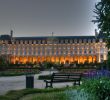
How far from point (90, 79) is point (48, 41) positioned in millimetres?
136215

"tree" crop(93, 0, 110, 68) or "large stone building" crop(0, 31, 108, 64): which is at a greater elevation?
"large stone building" crop(0, 31, 108, 64)

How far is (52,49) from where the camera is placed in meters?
Result: 146

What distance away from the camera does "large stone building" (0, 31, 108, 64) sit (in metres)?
143

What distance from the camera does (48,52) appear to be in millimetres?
146375

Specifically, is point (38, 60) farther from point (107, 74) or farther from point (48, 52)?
point (107, 74)

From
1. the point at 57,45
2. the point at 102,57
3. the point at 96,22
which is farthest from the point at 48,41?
the point at 96,22

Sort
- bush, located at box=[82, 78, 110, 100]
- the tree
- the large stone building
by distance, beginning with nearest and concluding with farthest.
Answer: bush, located at box=[82, 78, 110, 100], the tree, the large stone building

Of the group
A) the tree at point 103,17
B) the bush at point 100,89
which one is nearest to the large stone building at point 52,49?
the tree at point 103,17

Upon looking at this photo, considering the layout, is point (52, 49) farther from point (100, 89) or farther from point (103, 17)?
point (100, 89)

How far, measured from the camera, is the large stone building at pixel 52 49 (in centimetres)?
14300

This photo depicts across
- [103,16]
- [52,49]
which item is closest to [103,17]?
[103,16]

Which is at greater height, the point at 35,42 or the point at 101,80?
the point at 35,42

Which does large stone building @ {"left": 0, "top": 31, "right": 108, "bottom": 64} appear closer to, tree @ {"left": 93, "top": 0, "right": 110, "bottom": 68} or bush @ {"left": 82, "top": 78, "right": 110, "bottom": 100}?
tree @ {"left": 93, "top": 0, "right": 110, "bottom": 68}

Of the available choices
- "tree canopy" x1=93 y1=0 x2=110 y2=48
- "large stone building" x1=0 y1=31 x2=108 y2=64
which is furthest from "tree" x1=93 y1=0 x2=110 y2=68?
"large stone building" x1=0 y1=31 x2=108 y2=64
